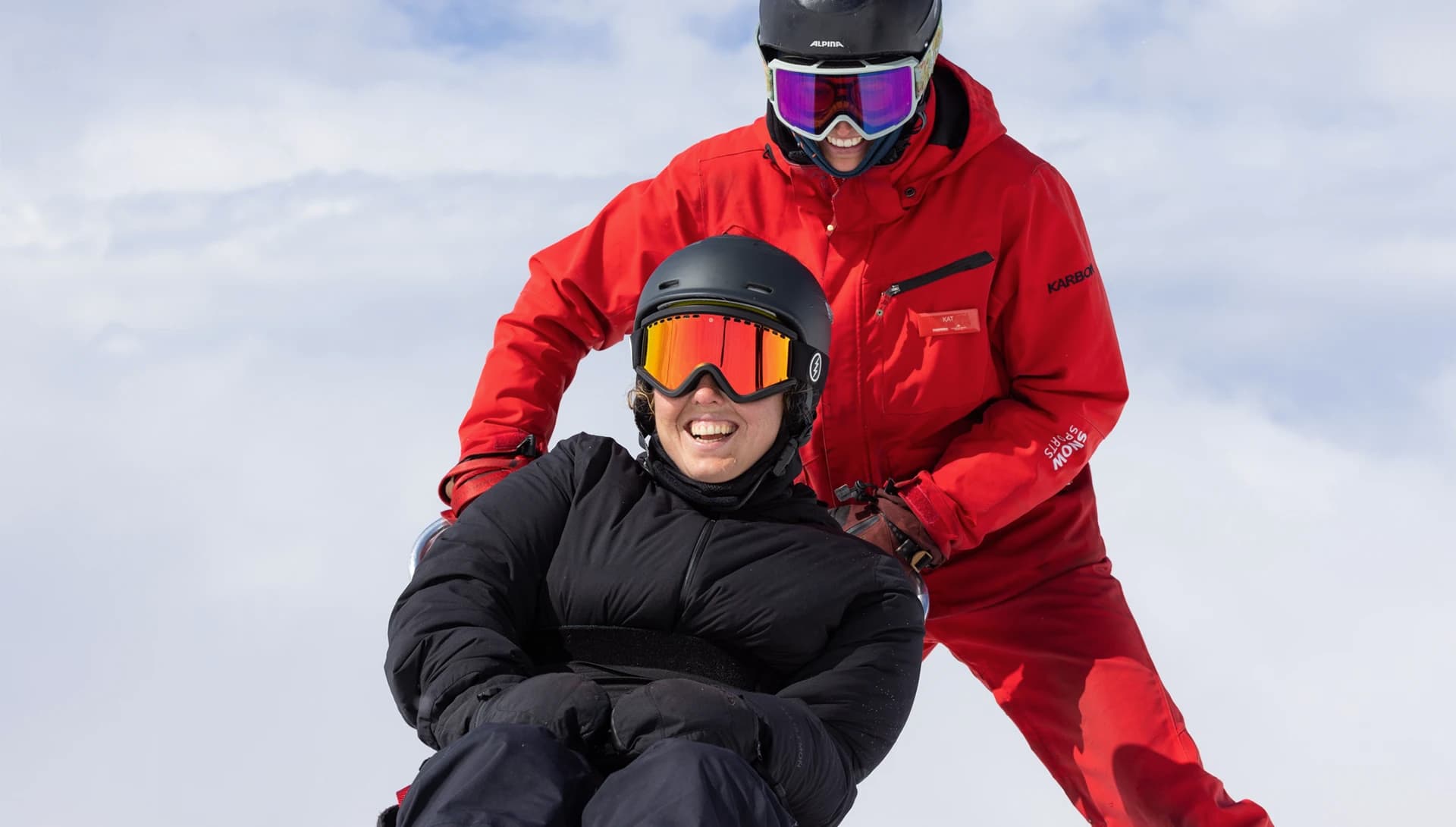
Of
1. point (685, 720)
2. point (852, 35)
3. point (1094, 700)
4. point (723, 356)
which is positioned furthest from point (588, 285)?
point (685, 720)

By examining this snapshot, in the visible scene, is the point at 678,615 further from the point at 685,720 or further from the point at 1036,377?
the point at 1036,377

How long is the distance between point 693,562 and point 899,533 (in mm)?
892

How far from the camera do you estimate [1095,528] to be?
439 cm

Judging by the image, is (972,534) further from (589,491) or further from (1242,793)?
(1242,793)

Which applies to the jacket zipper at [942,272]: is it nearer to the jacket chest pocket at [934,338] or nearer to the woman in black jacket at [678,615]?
the jacket chest pocket at [934,338]

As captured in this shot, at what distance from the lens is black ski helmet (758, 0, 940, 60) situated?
3701mm

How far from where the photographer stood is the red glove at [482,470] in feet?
12.5

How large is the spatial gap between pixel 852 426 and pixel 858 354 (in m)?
0.20

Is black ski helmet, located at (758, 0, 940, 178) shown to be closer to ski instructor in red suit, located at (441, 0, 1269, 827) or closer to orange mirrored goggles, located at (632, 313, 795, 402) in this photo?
ski instructor in red suit, located at (441, 0, 1269, 827)

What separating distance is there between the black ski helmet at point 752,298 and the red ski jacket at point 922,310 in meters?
0.65

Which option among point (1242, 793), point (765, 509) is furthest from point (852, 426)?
point (1242, 793)

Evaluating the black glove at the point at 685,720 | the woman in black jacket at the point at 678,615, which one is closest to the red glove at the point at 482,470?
the woman in black jacket at the point at 678,615

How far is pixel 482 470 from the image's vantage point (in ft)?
12.6

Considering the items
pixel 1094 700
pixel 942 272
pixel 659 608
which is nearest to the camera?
pixel 659 608
